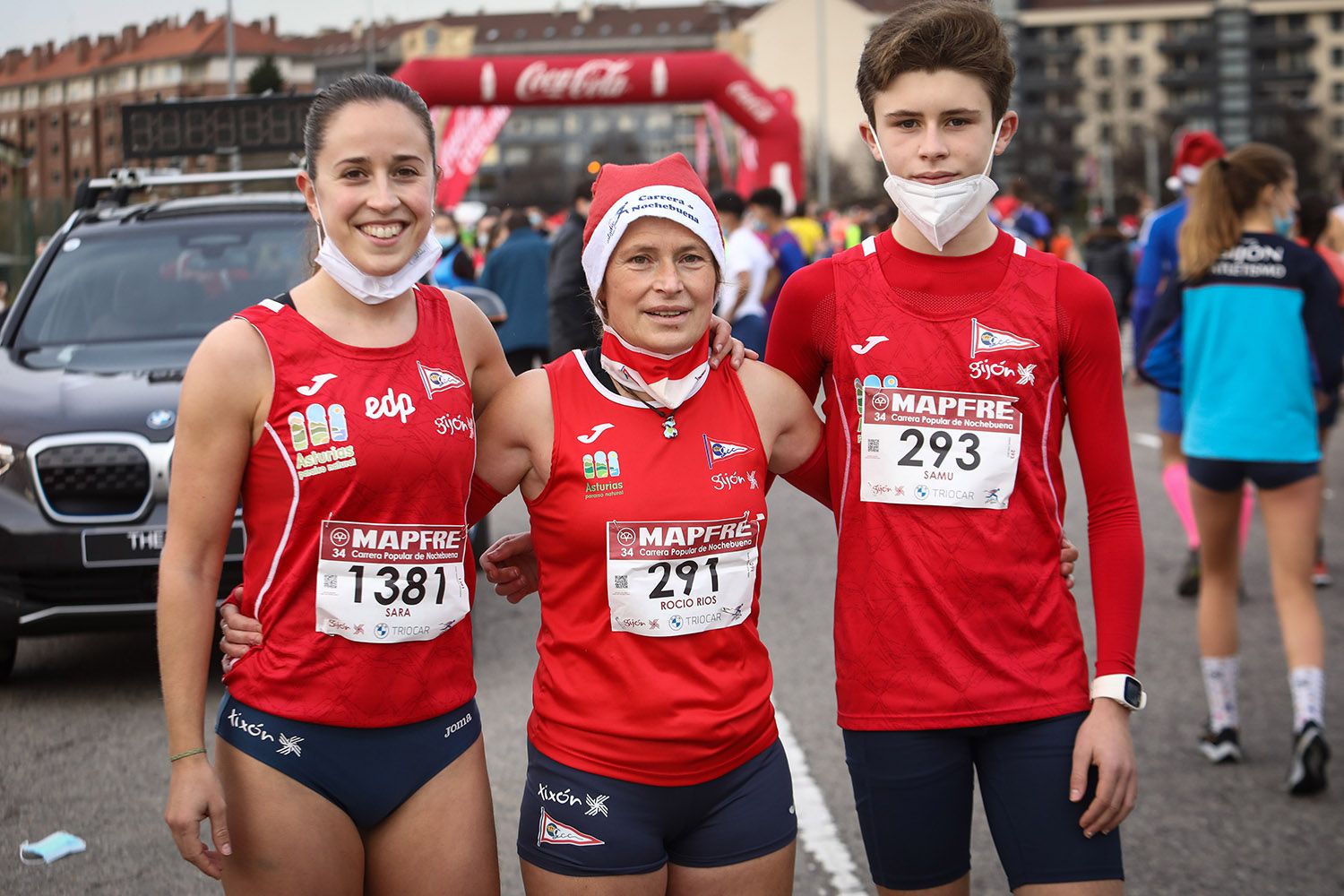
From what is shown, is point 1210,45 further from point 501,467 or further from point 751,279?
point 501,467

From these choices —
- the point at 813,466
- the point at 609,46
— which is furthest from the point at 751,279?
the point at 609,46

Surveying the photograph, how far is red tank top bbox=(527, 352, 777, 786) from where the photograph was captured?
268 cm

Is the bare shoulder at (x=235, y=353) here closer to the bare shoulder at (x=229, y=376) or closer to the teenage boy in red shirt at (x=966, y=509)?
the bare shoulder at (x=229, y=376)

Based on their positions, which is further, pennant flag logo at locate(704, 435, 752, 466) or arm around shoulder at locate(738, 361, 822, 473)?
arm around shoulder at locate(738, 361, 822, 473)

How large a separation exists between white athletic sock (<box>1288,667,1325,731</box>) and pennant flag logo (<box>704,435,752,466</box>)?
10.4 ft

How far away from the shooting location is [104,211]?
7992mm

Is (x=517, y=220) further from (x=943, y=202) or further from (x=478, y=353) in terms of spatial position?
(x=943, y=202)

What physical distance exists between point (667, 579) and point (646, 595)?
0.15 ft

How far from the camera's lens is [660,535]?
8.87 feet

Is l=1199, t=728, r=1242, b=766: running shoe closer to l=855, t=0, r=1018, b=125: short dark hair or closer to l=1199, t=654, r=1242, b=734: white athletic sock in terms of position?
l=1199, t=654, r=1242, b=734: white athletic sock

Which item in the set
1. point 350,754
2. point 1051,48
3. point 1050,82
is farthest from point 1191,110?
point 350,754

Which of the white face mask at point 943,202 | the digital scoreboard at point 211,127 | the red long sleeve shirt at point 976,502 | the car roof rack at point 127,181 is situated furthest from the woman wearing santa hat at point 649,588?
the digital scoreboard at point 211,127

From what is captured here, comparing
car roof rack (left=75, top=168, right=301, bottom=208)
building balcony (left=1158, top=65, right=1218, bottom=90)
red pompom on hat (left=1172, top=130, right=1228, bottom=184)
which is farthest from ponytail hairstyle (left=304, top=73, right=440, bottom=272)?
building balcony (left=1158, top=65, right=1218, bottom=90)

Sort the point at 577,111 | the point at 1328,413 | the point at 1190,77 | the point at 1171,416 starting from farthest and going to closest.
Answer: the point at 577,111
the point at 1190,77
the point at 1171,416
the point at 1328,413
